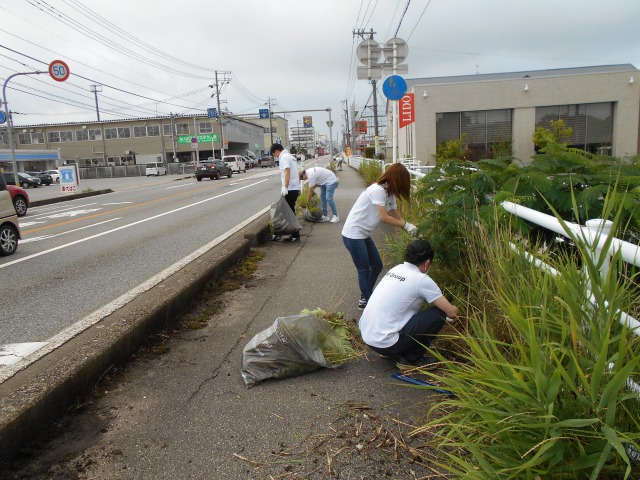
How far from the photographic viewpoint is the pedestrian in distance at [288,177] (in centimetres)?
934

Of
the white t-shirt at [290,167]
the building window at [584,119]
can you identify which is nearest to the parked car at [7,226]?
the white t-shirt at [290,167]

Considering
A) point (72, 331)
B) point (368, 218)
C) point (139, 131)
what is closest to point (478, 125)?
point (368, 218)

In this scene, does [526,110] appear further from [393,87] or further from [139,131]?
[139,131]

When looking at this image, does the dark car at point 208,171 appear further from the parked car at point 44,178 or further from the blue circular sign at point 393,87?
A: the blue circular sign at point 393,87

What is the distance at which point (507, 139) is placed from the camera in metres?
31.9

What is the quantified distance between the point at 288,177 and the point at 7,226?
5.37 meters

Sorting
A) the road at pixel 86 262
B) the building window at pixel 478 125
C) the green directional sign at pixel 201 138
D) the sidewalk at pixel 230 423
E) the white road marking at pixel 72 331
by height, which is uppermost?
the green directional sign at pixel 201 138

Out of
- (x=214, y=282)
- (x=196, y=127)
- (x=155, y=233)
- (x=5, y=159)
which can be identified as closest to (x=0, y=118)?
(x=155, y=233)

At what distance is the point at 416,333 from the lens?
3.69 meters

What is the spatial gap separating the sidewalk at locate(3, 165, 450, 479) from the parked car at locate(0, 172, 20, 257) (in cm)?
654

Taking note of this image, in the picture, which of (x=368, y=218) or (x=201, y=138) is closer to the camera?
(x=368, y=218)

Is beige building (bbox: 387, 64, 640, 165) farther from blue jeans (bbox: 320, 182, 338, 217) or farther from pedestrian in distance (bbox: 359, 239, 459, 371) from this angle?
pedestrian in distance (bbox: 359, 239, 459, 371)

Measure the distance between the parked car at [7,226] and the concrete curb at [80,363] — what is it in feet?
17.1

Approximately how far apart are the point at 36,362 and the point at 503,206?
368 centimetres
